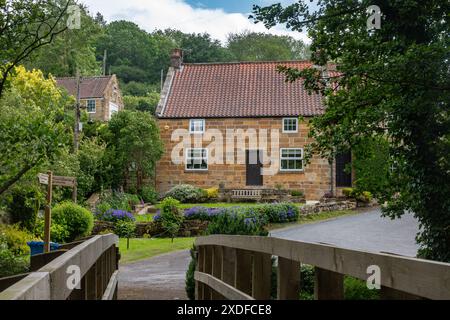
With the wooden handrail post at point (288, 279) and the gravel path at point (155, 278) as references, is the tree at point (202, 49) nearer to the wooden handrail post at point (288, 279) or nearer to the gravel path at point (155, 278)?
the gravel path at point (155, 278)

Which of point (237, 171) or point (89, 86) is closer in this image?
point (237, 171)

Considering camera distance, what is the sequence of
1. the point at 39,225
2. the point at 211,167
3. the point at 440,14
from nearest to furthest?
the point at 440,14, the point at 39,225, the point at 211,167

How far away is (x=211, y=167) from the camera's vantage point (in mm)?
37344

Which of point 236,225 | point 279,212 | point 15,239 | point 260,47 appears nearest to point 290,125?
point 279,212

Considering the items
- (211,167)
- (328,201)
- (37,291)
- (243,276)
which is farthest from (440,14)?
(211,167)

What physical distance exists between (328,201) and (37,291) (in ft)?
103

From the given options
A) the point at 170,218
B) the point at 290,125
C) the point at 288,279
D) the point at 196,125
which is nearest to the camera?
the point at 288,279

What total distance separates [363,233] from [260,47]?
2111 inches

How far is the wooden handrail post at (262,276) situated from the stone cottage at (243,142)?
31944 mm

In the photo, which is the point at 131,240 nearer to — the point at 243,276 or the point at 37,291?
the point at 243,276

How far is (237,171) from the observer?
123 feet

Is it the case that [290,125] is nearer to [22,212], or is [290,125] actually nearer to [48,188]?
[22,212]

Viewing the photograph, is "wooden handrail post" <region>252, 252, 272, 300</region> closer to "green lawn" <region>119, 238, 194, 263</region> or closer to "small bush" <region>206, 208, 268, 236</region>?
"small bush" <region>206, 208, 268, 236</region>

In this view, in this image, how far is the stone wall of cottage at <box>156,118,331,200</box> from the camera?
119 feet
